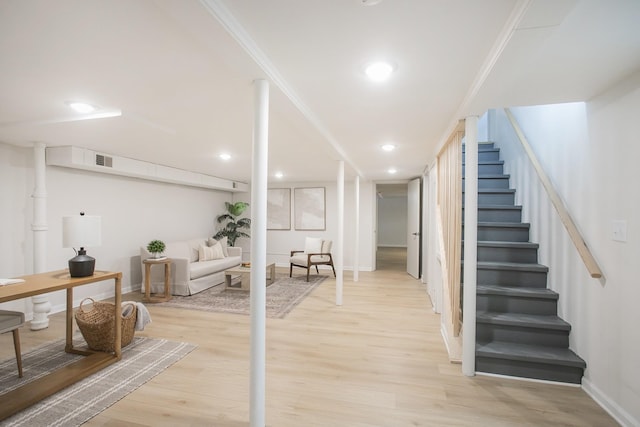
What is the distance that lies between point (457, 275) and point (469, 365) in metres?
0.72

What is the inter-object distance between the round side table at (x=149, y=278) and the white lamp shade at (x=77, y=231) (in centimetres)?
201

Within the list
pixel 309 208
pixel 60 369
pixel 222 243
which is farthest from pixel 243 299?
pixel 309 208

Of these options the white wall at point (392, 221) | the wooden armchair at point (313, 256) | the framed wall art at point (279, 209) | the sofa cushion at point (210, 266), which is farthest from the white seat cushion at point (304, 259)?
the white wall at point (392, 221)

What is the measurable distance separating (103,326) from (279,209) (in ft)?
17.0

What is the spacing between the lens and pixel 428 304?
4.31 m

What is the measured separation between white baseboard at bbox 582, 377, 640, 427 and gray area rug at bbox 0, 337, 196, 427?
10.5 ft

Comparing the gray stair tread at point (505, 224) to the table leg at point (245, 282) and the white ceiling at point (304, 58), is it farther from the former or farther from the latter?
the table leg at point (245, 282)

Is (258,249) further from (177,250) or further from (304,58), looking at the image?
(177,250)

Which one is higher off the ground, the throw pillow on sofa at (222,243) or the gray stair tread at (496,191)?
the gray stair tread at (496,191)

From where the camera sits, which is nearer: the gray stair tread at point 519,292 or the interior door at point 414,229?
the gray stair tread at point 519,292

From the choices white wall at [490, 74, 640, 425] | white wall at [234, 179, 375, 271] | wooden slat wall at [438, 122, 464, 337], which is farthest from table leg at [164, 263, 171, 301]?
white wall at [490, 74, 640, 425]

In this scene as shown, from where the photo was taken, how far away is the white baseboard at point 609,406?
5.71 ft

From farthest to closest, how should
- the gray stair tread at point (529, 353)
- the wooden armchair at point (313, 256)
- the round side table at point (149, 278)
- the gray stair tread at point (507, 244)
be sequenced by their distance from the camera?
the wooden armchair at point (313, 256)
the round side table at point (149, 278)
the gray stair tread at point (507, 244)
the gray stair tread at point (529, 353)

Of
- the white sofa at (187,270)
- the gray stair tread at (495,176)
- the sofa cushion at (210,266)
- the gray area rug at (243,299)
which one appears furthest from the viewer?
the sofa cushion at (210,266)
